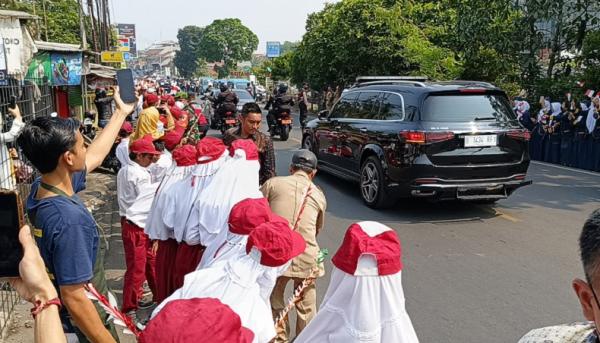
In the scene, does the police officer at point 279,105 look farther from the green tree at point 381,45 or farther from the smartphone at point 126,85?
the smartphone at point 126,85

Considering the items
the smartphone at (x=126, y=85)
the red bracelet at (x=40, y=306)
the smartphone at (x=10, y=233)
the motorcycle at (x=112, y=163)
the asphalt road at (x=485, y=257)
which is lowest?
the asphalt road at (x=485, y=257)

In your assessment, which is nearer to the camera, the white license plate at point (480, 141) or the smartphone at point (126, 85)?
the smartphone at point (126, 85)

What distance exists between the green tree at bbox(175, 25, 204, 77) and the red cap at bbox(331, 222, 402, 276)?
117 meters

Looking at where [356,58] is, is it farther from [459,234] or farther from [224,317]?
[224,317]

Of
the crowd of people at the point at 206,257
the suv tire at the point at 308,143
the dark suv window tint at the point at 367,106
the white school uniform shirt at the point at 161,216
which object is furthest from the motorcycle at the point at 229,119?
the white school uniform shirt at the point at 161,216

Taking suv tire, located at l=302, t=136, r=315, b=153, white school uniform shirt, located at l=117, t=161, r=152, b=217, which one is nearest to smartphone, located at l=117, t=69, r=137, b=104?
white school uniform shirt, located at l=117, t=161, r=152, b=217

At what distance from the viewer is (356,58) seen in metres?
21.4

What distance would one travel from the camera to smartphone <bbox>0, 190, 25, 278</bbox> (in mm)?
2031

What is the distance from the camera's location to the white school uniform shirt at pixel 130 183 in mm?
4883

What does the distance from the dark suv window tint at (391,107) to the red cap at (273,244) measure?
17.2 ft

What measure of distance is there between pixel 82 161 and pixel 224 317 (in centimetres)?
124

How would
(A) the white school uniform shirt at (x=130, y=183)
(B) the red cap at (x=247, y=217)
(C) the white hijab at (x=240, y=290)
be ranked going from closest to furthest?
1. (C) the white hijab at (x=240, y=290)
2. (B) the red cap at (x=247, y=217)
3. (A) the white school uniform shirt at (x=130, y=183)

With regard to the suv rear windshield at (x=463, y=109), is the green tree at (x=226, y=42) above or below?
above

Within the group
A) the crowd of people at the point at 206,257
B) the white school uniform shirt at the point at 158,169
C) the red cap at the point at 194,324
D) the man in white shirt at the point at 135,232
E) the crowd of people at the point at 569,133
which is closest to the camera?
the red cap at the point at 194,324
